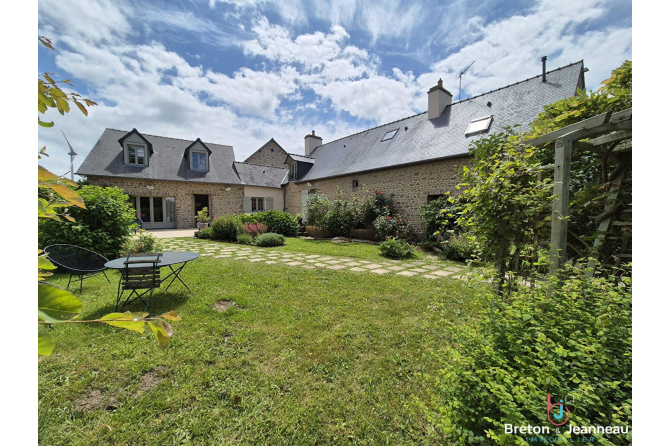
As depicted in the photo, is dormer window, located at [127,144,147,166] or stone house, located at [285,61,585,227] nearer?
stone house, located at [285,61,585,227]

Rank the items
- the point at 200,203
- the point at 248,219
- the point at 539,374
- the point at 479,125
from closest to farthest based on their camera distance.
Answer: the point at 539,374
the point at 479,125
the point at 248,219
the point at 200,203

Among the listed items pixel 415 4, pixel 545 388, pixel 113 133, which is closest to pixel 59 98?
pixel 545 388

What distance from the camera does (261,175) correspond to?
1905 centimetres

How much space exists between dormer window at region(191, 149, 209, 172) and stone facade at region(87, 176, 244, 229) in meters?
1.22

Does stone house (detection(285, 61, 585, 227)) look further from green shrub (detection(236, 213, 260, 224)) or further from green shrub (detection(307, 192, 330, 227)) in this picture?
green shrub (detection(236, 213, 260, 224))

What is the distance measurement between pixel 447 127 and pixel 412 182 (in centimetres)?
279

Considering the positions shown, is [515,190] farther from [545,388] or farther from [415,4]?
[415,4]

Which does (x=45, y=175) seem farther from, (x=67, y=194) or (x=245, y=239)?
(x=245, y=239)

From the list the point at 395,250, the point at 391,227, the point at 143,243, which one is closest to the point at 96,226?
the point at 143,243

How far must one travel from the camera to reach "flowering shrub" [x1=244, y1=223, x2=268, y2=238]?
10509 mm

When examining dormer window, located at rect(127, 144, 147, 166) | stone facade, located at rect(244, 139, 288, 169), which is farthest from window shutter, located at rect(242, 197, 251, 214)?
dormer window, located at rect(127, 144, 147, 166)

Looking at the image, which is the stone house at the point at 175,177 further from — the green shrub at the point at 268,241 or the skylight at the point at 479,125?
the skylight at the point at 479,125

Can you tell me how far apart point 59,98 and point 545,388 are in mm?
2238
